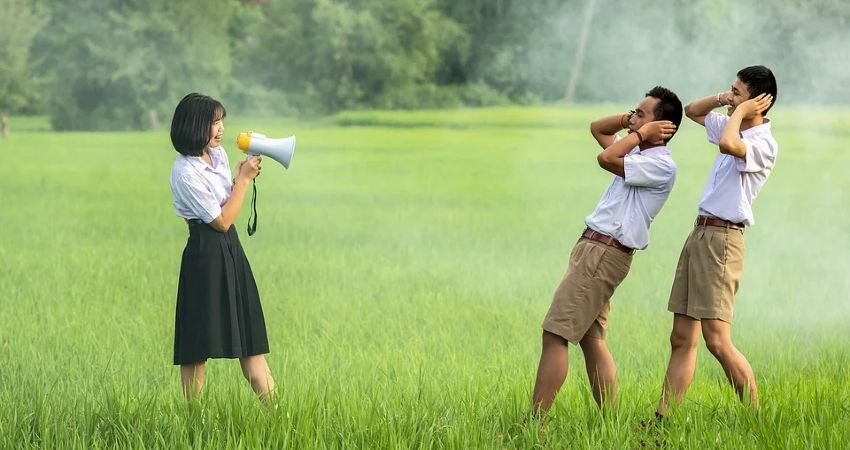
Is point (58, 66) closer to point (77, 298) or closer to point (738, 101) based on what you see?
point (77, 298)

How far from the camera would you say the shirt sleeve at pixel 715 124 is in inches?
199

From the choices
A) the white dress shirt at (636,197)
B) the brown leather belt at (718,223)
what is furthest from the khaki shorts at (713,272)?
the white dress shirt at (636,197)

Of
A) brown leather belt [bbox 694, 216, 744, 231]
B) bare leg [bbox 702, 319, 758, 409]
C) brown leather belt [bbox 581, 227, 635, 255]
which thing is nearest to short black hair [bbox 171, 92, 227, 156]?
brown leather belt [bbox 581, 227, 635, 255]

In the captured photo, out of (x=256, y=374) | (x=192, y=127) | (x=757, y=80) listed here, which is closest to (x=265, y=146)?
(x=192, y=127)

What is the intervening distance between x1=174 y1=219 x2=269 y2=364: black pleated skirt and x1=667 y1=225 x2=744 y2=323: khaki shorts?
4.91 ft

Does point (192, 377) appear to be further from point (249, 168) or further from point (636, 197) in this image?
point (636, 197)

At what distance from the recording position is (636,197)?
4809 mm

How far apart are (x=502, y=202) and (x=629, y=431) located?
10517 millimetres

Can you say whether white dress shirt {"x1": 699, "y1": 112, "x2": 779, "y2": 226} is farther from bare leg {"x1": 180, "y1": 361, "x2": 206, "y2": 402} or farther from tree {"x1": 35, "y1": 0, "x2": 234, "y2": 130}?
tree {"x1": 35, "y1": 0, "x2": 234, "y2": 130}

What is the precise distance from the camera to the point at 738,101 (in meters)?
4.93

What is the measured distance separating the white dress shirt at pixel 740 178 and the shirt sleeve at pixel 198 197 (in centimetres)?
169

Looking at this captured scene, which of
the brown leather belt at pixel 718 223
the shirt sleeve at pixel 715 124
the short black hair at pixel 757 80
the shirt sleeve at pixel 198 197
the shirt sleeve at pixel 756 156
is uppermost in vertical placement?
the short black hair at pixel 757 80

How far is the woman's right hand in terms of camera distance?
4.90 m

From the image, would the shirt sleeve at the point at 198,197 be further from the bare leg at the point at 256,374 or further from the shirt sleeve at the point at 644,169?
the shirt sleeve at the point at 644,169
